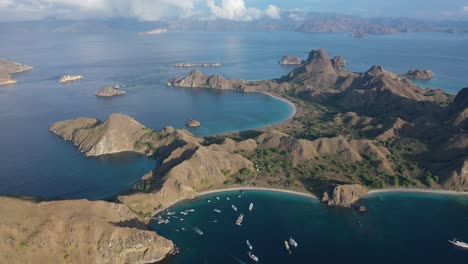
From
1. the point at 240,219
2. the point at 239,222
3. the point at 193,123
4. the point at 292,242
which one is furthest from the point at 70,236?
the point at 193,123

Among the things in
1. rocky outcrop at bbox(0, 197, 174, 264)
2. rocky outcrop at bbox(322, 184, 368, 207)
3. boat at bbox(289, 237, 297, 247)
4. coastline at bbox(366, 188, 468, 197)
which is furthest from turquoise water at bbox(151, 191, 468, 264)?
rocky outcrop at bbox(0, 197, 174, 264)

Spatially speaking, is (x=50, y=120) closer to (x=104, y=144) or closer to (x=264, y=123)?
(x=104, y=144)

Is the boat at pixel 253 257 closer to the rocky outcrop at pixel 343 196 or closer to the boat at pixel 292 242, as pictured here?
the boat at pixel 292 242

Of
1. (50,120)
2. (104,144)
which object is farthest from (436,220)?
(50,120)

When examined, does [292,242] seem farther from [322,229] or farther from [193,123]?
[193,123]

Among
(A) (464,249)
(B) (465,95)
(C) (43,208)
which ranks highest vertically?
(B) (465,95)

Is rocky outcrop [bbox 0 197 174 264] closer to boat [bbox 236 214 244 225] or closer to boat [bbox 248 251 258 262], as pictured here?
boat [bbox 248 251 258 262]
